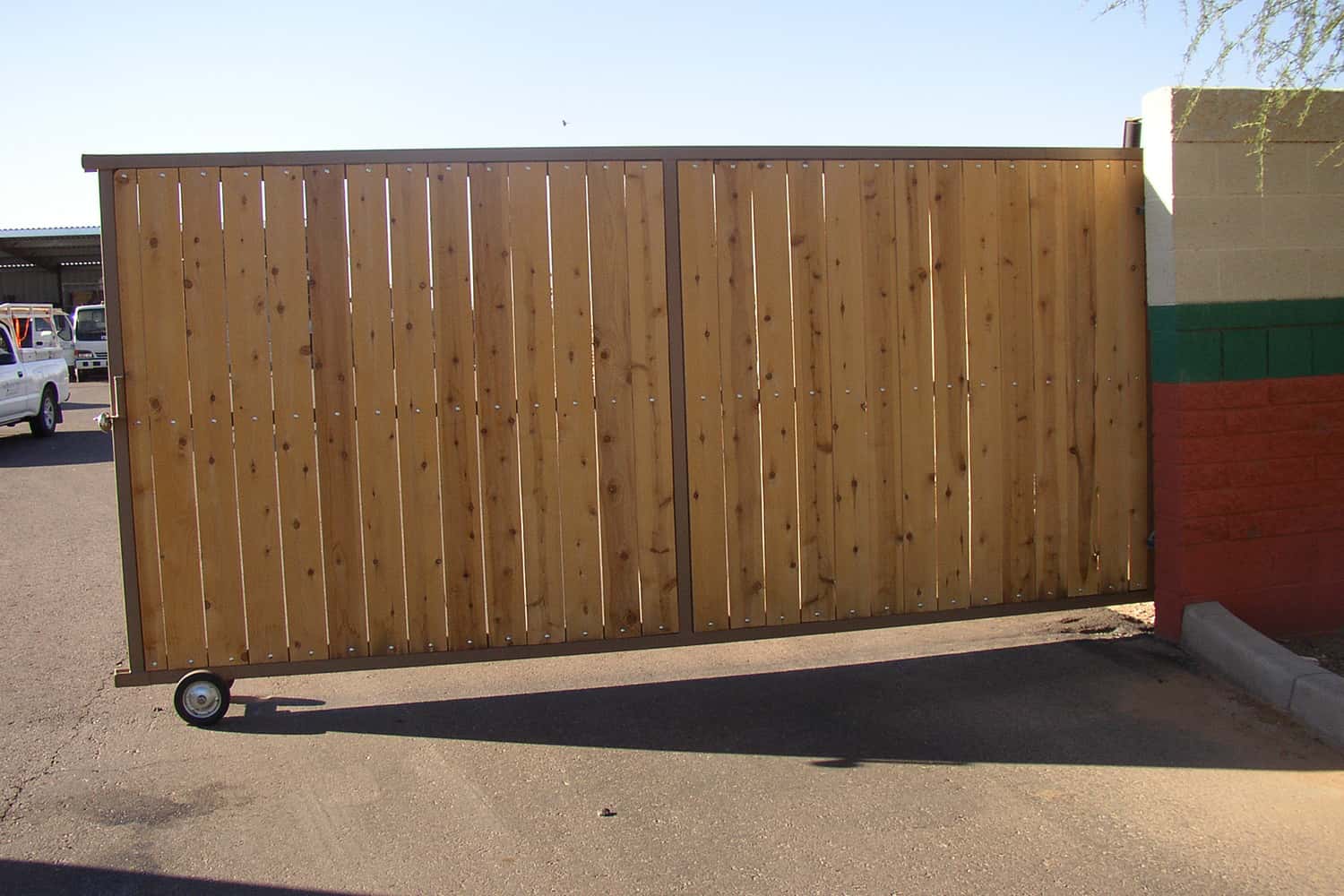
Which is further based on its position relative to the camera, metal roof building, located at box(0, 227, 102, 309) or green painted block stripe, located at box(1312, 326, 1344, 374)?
metal roof building, located at box(0, 227, 102, 309)

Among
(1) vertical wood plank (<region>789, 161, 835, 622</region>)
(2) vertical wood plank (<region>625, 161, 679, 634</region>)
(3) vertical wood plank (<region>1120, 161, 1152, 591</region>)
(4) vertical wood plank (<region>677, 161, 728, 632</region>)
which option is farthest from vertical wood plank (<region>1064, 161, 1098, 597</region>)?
(2) vertical wood plank (<region>625, 161, 679, 634</region>)

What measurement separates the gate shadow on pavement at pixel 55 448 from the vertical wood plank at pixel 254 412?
441 inches

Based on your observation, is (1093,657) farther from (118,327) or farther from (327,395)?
(118,327)

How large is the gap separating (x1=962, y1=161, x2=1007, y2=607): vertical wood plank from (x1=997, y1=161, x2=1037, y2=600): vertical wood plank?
0.03m

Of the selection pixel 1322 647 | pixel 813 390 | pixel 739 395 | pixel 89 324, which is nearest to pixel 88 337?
pixel 89 324

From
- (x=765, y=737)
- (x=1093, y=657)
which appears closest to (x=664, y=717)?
(x=765, y=737)

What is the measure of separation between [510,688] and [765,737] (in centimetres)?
147

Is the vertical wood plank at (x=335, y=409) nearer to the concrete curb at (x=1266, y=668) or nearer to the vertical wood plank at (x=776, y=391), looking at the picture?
the vertical wood plank at (x=776, y=391)

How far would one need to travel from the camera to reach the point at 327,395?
5633 millimetres

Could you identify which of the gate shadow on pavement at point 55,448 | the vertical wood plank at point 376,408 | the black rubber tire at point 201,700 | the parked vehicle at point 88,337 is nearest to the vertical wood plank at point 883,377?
the vertical wood plank at point 376,408

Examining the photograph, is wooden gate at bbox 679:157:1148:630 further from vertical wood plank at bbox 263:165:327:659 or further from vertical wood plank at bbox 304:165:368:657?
vertical wood plank at bbox 263:165:327:659

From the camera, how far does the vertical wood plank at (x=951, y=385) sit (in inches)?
242

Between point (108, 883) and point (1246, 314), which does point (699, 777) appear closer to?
point (108, 883)

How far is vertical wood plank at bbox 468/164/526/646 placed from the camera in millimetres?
5711
